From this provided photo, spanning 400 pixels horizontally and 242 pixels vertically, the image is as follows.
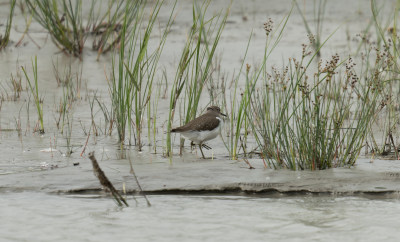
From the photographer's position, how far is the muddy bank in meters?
4.38

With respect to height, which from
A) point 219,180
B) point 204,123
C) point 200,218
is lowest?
point 200,218

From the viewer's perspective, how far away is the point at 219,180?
177 inches

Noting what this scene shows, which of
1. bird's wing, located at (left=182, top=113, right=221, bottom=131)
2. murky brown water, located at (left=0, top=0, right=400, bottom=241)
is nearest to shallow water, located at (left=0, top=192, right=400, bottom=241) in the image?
murky brown water, located at (left=0, top=0, right=400, bottom=241)

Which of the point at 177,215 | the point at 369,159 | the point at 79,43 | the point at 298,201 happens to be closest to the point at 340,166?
the point at 369,159

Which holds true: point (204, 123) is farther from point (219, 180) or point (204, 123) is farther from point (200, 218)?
point (200, 218)

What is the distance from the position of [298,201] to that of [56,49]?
5795 mm

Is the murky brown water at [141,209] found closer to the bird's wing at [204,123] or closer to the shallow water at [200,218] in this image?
the shallow water at [200,218]

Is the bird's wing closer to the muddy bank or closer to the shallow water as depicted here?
the muddy bank

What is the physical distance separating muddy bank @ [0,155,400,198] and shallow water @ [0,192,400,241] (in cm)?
11

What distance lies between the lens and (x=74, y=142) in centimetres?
595

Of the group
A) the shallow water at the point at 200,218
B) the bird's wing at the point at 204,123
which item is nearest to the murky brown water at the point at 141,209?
the shallow water at the point at 200,218

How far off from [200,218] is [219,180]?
0.73 meters

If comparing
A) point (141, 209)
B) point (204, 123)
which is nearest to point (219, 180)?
point (141, 209)

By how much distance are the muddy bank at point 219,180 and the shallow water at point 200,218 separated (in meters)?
0.11
